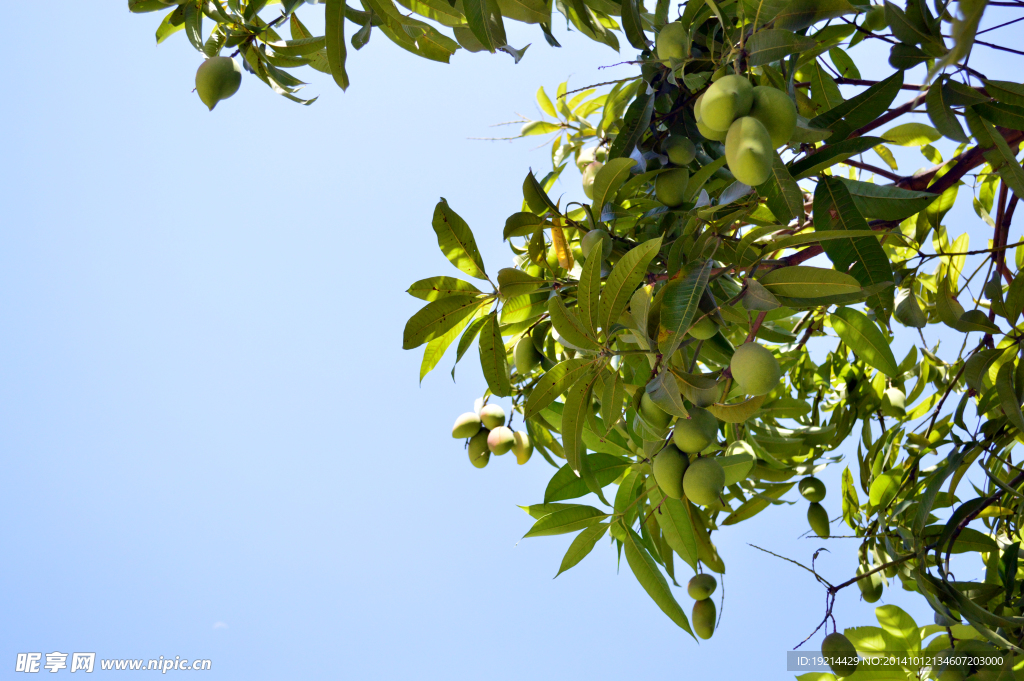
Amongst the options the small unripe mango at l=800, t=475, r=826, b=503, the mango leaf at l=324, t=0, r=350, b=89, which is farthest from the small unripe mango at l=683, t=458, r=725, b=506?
the small unripe mango at l=800, t=475, r=826, b=503

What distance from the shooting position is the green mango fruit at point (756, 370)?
3.07 feet

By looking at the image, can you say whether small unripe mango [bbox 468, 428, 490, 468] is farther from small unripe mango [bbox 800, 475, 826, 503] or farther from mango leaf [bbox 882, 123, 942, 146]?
mango leaf [bbox 882, 123, 942, 146]

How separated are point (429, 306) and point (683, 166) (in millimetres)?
553

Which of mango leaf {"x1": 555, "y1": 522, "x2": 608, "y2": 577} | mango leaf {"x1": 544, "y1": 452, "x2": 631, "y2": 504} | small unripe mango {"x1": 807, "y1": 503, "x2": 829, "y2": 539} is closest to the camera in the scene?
mango leaf {"x1": 555, "y1": 522, "x2": 608, "y2": 577}

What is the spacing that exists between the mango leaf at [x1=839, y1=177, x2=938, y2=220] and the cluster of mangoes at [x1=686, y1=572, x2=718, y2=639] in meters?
1.00

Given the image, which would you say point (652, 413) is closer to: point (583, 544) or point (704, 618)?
point (583, 544)

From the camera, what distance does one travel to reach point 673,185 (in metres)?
1.22

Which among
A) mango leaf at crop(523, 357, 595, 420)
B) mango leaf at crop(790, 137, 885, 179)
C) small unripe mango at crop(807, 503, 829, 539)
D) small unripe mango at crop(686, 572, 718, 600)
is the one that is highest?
mango leaf at crop(790, 137, 885, 179)

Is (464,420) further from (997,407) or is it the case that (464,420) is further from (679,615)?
(997,407)

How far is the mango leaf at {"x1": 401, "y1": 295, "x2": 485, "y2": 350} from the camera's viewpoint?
1.25m

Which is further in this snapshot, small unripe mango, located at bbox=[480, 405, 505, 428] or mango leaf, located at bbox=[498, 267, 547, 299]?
small unripe mango, located at bbox=[480, 405, 505, 428]

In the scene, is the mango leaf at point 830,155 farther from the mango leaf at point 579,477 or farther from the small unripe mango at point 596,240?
the mango leaf at point 579,477

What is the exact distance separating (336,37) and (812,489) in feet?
5.61

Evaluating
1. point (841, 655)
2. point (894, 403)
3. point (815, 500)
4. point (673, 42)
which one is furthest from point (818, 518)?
point (673, 42)
